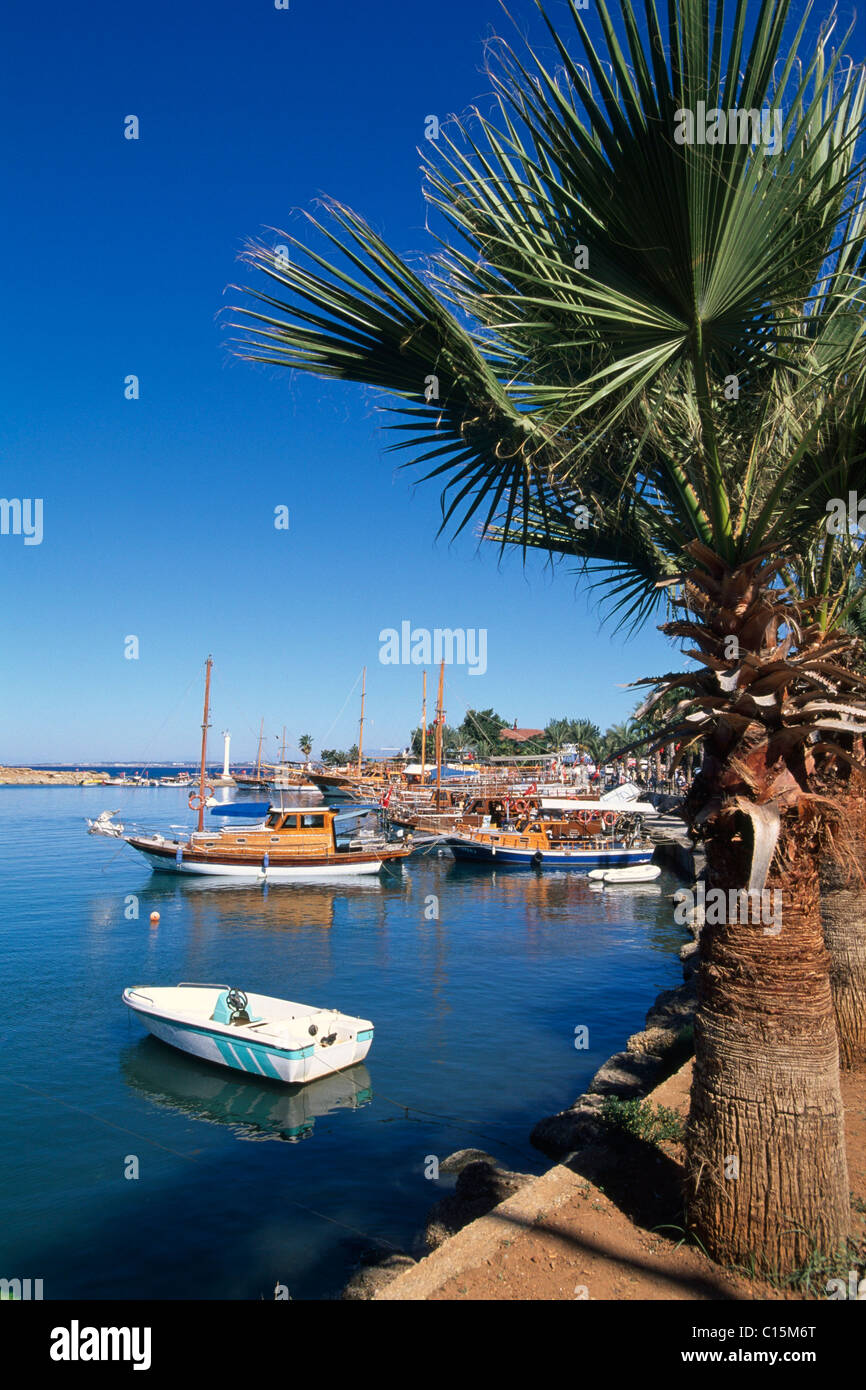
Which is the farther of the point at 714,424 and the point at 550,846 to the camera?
the point at 550,846

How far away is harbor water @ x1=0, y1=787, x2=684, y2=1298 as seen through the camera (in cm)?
874

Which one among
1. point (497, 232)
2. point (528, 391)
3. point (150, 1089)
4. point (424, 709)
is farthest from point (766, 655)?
point (424, 709)

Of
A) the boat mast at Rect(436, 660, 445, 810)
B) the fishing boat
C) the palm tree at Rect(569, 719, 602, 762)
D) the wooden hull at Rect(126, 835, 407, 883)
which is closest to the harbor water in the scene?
the wooden hull at Rect(126, 835, 407, 883)

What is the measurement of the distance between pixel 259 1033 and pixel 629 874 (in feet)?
88.7

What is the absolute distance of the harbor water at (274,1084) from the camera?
8.74 metres

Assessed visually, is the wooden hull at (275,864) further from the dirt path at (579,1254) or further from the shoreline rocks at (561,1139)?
the dirt path at (579,1254)

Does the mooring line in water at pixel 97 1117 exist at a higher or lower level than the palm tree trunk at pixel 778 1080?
lower

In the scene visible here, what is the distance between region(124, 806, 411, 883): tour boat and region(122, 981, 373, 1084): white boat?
19.7 metres

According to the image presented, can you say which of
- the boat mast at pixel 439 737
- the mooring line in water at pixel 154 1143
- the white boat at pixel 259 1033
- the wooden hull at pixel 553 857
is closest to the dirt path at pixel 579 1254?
the mooring line in water at pixel 154 1143

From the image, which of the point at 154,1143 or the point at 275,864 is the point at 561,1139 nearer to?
the point at 154,1143

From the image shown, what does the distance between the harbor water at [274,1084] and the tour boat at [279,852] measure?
4.08m

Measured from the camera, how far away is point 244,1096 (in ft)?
42.4

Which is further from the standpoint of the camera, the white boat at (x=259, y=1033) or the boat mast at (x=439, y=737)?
the boat mast at (x=439, y=737)

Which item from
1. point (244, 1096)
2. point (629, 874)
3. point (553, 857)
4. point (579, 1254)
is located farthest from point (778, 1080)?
point (553, 857)
